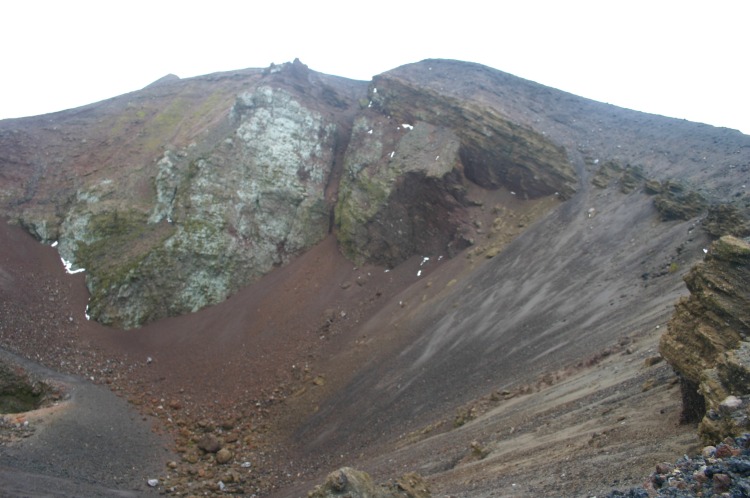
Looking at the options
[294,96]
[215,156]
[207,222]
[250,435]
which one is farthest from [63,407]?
[294,96]

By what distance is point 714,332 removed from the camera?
32.5 ft

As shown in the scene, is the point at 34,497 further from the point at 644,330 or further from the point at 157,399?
the point at 644,330

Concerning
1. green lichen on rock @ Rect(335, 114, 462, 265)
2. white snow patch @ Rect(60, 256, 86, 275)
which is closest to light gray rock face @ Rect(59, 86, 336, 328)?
white snow patch @ Rect(60, 256, 86, 275)

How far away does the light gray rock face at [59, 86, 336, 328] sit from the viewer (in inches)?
1164

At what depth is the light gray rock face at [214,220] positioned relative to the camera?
29.6 meters

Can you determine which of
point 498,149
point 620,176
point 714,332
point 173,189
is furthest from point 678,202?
point 173,189

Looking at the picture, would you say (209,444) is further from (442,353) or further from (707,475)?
(707,475)

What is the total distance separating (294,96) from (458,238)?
18559 mm

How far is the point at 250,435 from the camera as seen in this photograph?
74.3ft

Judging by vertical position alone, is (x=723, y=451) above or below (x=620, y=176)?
below

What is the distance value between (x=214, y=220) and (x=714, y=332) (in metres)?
28.4

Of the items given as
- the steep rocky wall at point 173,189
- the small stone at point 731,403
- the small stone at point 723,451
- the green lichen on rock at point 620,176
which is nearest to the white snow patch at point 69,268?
the steep rocky wall at point 173,189

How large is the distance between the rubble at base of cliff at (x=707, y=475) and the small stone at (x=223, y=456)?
17.6 metres

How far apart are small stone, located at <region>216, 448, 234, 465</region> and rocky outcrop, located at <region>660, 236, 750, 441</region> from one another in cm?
1707
